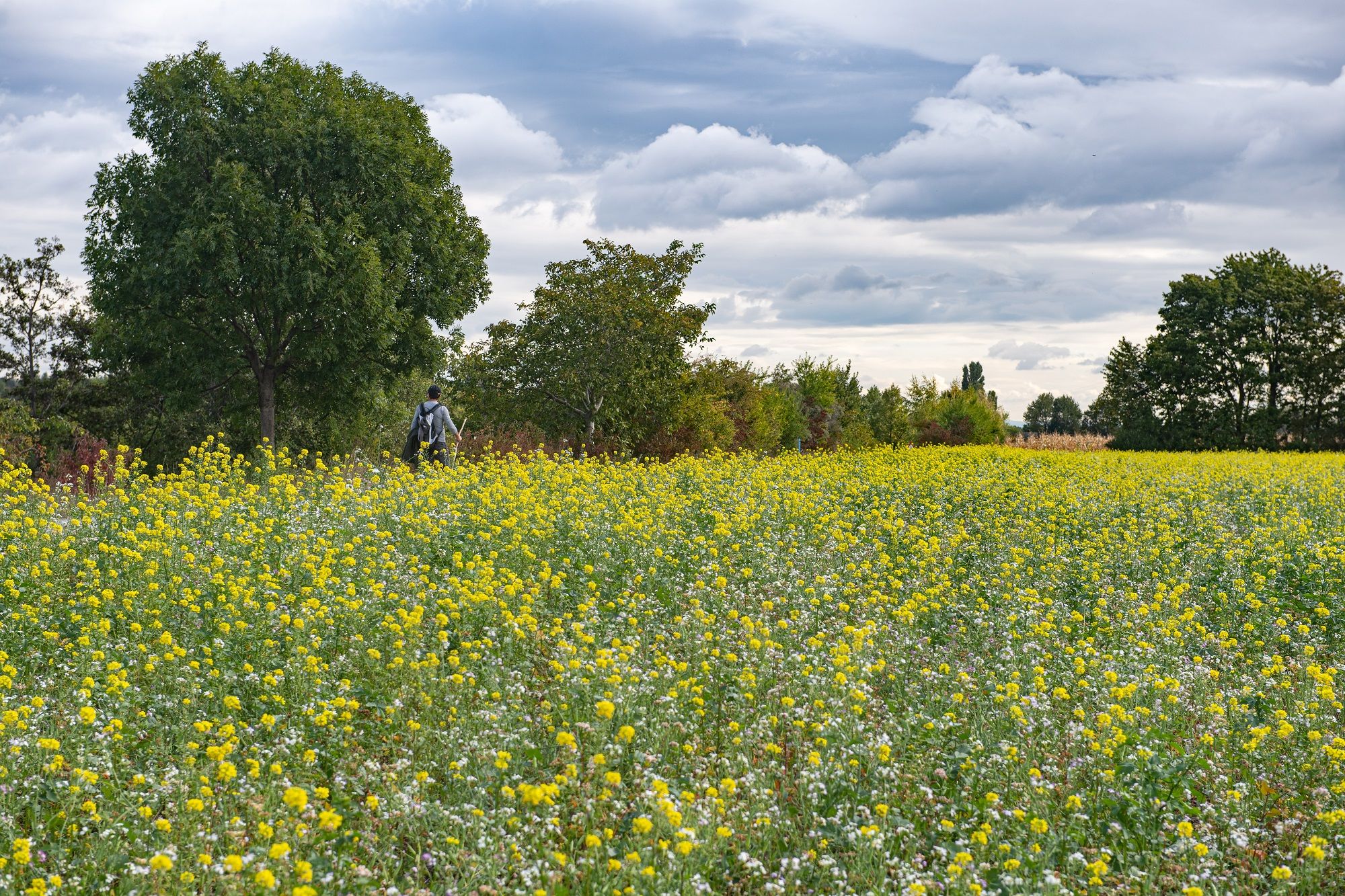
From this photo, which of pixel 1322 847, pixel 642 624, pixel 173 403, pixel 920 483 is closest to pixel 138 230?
pixel 173 403

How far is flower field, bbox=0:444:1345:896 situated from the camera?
4434mm

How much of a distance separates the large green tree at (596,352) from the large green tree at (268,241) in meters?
2.50

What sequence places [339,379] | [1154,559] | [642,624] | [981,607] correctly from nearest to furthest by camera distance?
1. [642,624]
2. [981,607]
3. [1154,559]
4. [339,379]

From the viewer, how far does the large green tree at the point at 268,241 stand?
24.7 m

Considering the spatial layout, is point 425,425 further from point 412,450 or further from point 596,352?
point 596,352

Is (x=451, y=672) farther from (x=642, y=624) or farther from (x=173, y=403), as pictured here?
(x=173, y=403)

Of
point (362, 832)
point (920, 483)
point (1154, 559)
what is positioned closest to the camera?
point (362, 832)

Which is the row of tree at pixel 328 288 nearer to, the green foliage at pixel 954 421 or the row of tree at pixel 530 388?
the row of tree at pixel 530 388

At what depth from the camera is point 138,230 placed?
25.3 metres

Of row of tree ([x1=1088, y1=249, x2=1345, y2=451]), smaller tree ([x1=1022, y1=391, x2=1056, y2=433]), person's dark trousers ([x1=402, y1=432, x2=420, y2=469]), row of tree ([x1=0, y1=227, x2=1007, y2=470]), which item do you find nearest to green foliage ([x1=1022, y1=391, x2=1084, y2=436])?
smaller tree ([x1=1022, y1=391, x2=1056, y2=433])

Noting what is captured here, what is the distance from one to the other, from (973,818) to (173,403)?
26946 mm

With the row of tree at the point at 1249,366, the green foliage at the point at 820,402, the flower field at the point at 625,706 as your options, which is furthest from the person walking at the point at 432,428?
the row of tree at the point at 1249,366

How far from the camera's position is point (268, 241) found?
2486 centimetres

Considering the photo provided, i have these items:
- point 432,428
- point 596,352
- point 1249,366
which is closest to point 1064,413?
point 1249,366
